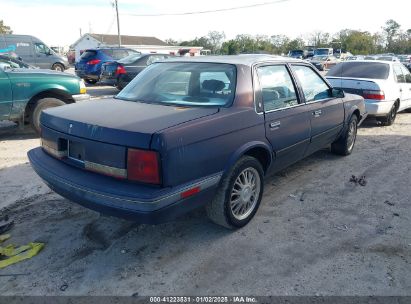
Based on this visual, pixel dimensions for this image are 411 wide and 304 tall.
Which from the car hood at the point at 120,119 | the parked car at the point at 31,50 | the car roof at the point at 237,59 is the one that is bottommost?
the car hood at the point at 120,119

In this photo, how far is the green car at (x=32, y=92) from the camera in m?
6.27

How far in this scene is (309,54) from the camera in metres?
43.8

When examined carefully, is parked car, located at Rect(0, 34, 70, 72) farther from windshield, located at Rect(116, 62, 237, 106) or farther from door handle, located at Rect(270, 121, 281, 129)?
door handle, located at Rect(270, 121, 281, 129)

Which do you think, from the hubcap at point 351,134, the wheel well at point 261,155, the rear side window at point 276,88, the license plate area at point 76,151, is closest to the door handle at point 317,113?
the rear side window at point 276,88

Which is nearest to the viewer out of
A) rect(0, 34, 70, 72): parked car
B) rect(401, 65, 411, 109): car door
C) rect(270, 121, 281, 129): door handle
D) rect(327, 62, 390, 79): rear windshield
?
rect(270, 121, 281, 129): door handle

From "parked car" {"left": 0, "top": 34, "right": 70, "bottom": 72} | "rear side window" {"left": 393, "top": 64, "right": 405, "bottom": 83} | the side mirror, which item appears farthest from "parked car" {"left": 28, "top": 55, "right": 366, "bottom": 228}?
"parked car" {"left": 0, "top": 34, "right": 70, "bottom": 72}

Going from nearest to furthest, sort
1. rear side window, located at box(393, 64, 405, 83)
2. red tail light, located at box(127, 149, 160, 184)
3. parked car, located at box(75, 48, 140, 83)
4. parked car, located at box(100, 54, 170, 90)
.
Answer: red tail light, located at box(127, 149, 160, 184) → rear side window, located at box(393, 64, 405, 83) → parked car, located at box(100, 54, 170, 90) → parked car, located at box(75, 48, 140, 83)

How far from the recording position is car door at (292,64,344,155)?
437 centimetres

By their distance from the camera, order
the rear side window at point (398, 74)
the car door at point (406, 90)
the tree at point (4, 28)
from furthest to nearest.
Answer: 1. the tree at point (4, 28)
2. the car door at point (406, 90)
3. the rear side window at point (398, 74)

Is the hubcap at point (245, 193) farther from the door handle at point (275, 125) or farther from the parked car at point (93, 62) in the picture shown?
the parked car at point (93, 62)

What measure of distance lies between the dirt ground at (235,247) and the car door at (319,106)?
2.11ft

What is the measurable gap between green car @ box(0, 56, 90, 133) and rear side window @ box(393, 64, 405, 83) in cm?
699

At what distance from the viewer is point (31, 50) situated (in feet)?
61.8

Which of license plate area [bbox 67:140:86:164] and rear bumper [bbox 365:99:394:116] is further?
rear bumper [bbox 365:99:394:116]
